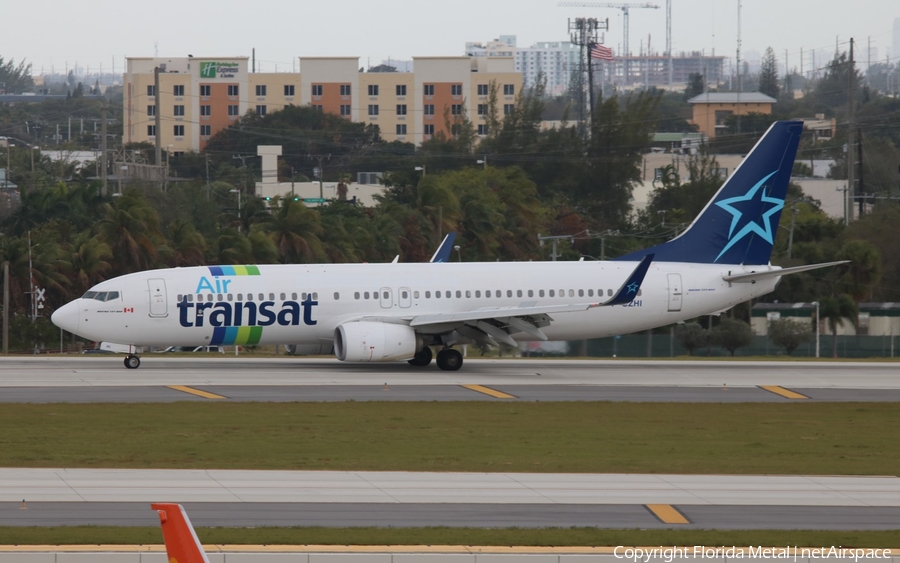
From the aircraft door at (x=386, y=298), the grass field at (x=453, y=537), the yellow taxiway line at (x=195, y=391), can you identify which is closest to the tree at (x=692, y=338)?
the aircraft door at (x=386, y=298)

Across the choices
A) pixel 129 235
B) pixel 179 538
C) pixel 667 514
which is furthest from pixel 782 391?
pixel 129 235

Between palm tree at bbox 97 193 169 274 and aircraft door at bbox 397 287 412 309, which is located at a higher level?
palm tree at bbox 97 193 169 274

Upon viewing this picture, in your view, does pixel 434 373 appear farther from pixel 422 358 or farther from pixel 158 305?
pixel 158 305

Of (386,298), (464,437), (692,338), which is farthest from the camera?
(692,338)

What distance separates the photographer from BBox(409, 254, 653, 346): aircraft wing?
1446 inches

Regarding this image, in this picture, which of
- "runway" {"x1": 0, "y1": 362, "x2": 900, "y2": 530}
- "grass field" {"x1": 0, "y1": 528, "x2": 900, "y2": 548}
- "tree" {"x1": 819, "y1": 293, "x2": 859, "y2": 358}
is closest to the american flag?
"tree" {"x1": 819, "y1": 293, "x2": 859, "y2": 358}

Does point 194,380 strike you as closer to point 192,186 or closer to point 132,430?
point 132,430

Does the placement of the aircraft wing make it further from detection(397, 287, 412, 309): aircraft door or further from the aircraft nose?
the aircraft nose

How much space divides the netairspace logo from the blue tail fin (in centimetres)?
2742

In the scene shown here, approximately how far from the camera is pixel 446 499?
18.4 meters

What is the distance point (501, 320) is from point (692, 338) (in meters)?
24.2

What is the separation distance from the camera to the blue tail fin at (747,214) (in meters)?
42.0

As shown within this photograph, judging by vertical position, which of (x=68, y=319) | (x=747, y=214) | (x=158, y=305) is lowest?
(x=68, y=319)


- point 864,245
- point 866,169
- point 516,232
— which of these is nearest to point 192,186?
point 516,232
